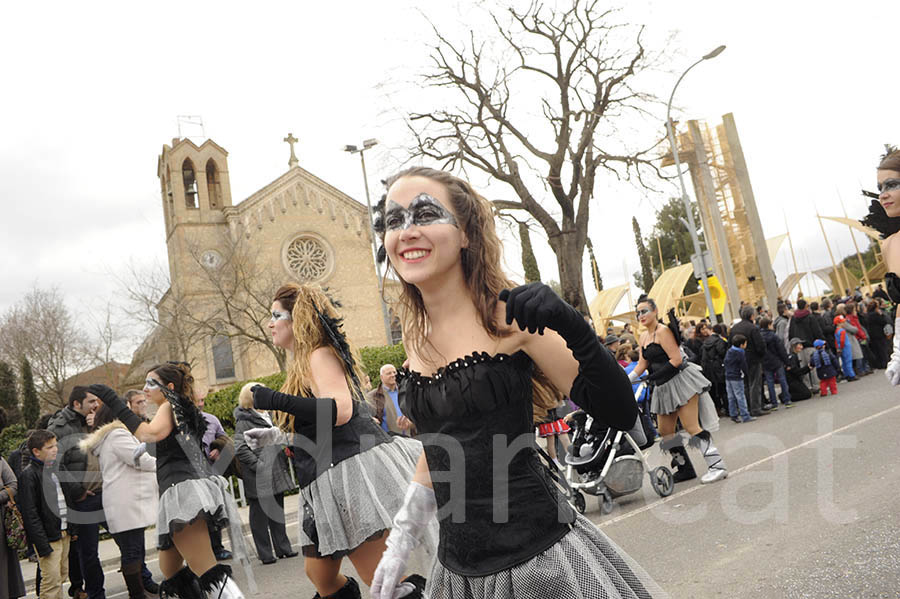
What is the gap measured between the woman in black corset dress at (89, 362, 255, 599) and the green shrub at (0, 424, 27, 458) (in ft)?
30.4

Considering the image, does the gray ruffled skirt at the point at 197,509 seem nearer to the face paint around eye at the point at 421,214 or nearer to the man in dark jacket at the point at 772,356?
the face paint around eye at the point at 421,214

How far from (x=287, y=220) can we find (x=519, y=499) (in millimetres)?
40332

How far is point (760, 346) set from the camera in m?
13.0

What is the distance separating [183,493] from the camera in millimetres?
4711

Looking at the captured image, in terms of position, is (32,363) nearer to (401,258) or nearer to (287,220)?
(287,220)

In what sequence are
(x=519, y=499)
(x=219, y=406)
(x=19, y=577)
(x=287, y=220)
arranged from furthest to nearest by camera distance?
(x=287, y=220), (x=219, y=406), (x=19, y=577), (x=519, y=499)

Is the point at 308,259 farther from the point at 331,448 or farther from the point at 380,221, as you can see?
the point at 380,221

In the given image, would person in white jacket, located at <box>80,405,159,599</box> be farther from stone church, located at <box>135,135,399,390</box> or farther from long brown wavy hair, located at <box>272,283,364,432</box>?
stone church, located at <box>135,135,399,390</box>

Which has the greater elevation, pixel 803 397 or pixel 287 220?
pixel 287 220

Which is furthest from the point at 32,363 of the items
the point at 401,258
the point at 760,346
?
the point at 401,258

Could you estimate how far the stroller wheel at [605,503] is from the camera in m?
6.99

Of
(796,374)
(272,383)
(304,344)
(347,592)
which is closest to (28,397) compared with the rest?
(272,383)

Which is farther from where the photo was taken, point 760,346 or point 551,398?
point 760,346

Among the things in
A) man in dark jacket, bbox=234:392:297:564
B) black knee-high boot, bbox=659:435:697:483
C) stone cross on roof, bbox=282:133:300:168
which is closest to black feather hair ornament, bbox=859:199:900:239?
black knee-high boot, bbox=659:435:697:483
